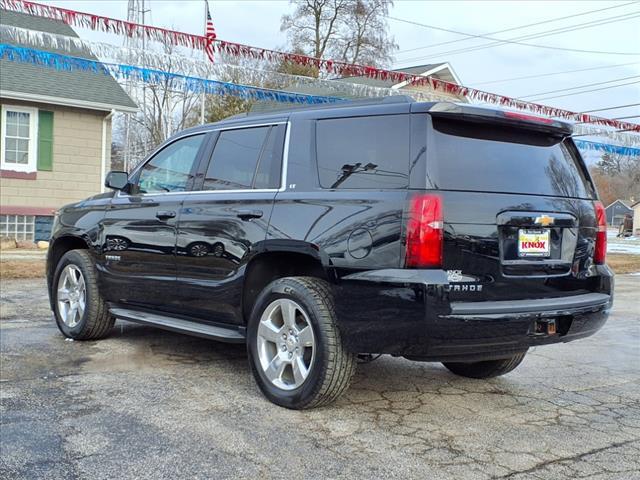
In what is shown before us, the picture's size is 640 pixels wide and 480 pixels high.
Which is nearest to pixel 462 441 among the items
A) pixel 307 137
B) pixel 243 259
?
pixel 243 259

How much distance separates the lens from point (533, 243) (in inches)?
155

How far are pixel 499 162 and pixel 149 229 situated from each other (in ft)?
9.10

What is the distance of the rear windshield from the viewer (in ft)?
12.4

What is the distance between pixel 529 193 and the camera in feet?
13.1

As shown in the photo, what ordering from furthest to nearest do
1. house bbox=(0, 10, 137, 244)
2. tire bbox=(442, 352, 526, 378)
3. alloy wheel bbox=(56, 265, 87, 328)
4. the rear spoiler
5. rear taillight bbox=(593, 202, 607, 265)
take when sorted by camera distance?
house bbox=(0, 10, 137, 244)
alloy wheel bbox=(56, 265, 87, 328)
tire bbox=(442, 352, 526, 378)
rear taillight bbox=(593, 202, 607, 265)
the rear spoiler

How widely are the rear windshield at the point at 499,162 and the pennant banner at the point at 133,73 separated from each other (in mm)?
4839

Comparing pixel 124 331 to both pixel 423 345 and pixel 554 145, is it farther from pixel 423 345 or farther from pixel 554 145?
pixel 554 145

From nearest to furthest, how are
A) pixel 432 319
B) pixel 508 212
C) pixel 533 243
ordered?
pixel 432 319
pixel 508 212
pixel 533 243

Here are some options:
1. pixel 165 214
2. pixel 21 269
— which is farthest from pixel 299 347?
pixel 21 269

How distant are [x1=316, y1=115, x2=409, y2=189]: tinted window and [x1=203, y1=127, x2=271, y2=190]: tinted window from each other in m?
0.58

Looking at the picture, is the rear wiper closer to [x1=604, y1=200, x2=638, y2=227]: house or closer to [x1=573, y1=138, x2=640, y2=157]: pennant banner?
[x1=573, y1=138, x2=640, y2=157]: pennant banner

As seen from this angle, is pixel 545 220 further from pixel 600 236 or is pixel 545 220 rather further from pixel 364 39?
pixel 364 39

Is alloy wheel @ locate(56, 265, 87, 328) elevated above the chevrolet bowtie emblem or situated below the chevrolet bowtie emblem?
below

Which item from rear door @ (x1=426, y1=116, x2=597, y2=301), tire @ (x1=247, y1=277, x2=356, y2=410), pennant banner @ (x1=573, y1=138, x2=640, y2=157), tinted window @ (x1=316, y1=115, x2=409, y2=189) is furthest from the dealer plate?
pennant banner @ (x1=573, y1=138, x2=640, y2=157)
